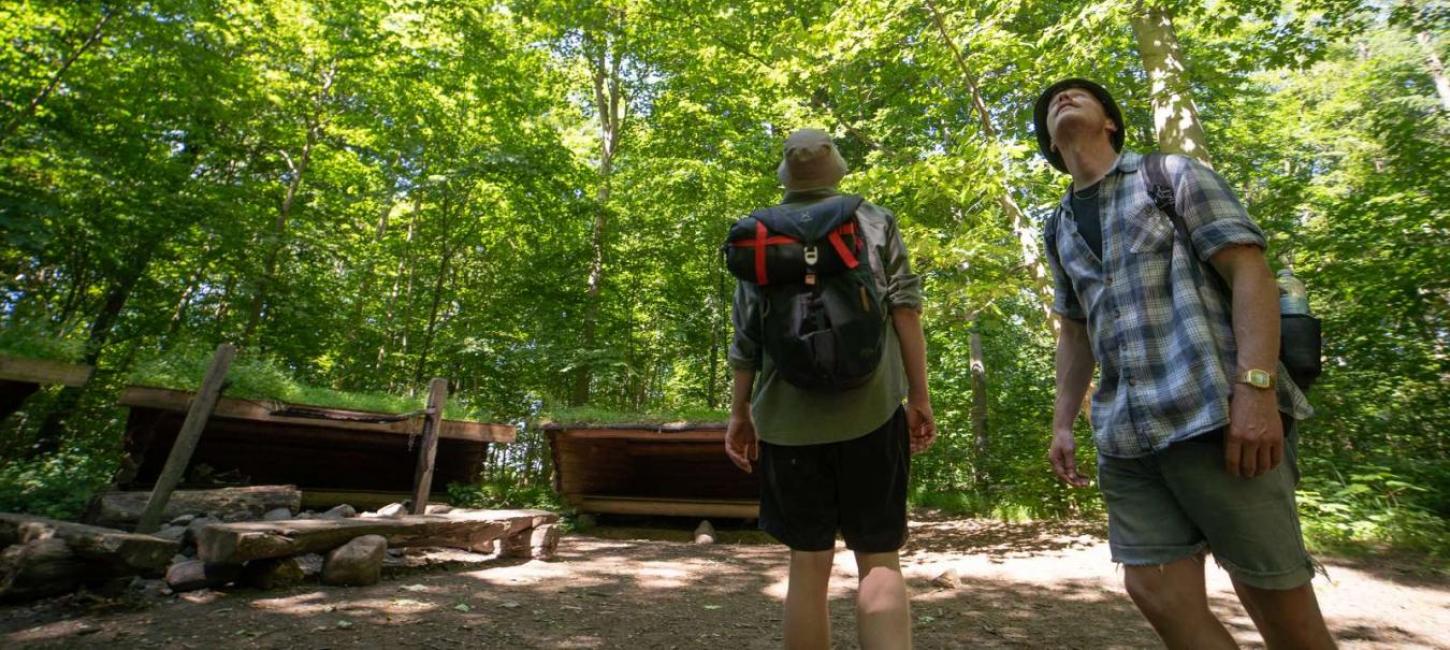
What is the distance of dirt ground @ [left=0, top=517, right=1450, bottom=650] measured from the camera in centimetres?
341

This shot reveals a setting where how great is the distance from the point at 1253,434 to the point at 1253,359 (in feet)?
0.52

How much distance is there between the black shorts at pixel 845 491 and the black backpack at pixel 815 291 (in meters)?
0.21

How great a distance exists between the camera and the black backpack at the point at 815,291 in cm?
173

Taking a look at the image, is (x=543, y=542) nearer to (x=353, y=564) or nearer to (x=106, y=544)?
(x=353, y=564)

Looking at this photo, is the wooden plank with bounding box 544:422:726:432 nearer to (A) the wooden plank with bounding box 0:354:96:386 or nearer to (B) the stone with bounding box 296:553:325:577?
(B) the stone with bounding box 296:553:325:577

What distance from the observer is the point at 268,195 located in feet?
38.5

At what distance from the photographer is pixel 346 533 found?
482 cm

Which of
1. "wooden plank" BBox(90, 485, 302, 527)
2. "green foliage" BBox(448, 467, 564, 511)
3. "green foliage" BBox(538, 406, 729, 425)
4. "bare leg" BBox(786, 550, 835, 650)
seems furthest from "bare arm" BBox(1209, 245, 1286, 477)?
"green foliage" BBox(448, 467, 564, 511)

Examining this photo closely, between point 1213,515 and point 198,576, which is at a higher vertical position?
point 1213,515

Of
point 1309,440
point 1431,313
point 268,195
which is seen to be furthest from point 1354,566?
point 268,195

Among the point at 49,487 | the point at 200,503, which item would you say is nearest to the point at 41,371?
the point at 49,487

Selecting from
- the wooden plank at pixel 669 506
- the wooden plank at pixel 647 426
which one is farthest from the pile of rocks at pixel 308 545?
the wooden plank at pixel 669 506

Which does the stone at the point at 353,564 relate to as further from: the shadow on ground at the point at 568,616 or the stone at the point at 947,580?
the stone at the point at 947,580

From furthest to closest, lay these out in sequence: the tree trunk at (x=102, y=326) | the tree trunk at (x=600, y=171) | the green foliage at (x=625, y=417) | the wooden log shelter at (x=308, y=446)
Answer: the tree trunk at (x=600, y=171) → the tree trunk at (x=102, y=326) → the green foliage at (x=625, y=417) → the wooden log shelter at (x=308, y=446)
